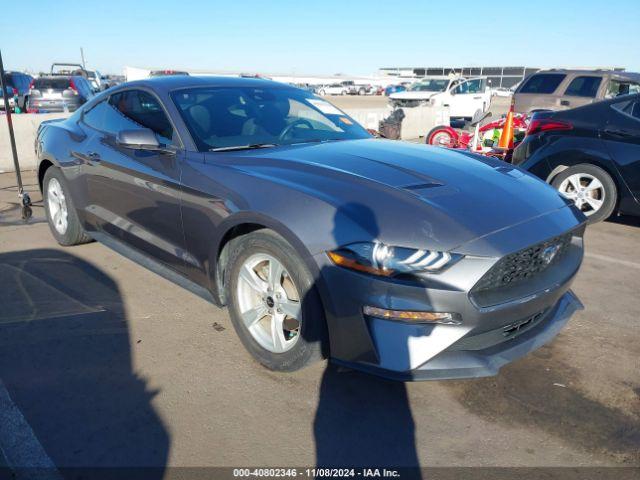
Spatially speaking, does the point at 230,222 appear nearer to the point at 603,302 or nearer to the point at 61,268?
the point at 61,268

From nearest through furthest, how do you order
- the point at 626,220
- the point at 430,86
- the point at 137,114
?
1. the point at 137,114
2. the point at 626,220
3. the point at 430,86

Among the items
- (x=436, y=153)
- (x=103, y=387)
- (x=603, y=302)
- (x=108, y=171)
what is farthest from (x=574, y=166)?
(x=103, y=387)

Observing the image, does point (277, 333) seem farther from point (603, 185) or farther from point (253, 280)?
point (603, 185)

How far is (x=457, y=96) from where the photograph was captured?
20.4 meters

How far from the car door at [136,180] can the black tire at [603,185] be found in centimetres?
438

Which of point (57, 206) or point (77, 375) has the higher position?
point (57, 206)

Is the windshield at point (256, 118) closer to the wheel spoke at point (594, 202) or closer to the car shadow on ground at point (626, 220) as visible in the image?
the wheel spoke at point (594, 202)

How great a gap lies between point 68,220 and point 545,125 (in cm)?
515

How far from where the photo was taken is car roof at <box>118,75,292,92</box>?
3.67m

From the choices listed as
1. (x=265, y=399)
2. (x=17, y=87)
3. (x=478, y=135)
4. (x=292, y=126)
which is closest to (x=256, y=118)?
(x=292, y=126)

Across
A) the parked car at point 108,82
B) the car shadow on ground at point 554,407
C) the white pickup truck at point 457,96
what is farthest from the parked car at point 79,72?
the car shadow on ground at point 554,407

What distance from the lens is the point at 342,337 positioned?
2.38 meters

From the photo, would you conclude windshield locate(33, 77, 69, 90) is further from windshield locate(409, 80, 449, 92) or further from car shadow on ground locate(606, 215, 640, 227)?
windshield locate(409, 80, 449, 92)

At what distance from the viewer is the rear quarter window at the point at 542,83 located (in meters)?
12.0
